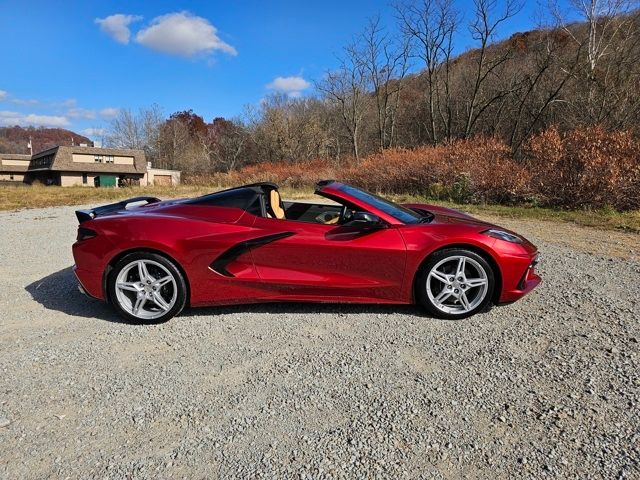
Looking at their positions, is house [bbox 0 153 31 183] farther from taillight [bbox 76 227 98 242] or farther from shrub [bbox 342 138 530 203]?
taillight [bbox 76 227 98 242]

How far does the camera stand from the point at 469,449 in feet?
6.64

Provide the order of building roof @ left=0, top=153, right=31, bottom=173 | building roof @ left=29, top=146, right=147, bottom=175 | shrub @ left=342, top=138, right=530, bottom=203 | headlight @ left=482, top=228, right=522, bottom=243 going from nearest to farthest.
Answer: headlight @ left=482, top=228, right=522, bottom=243, shrub @ left=342, top=138, right=530, bottom=203, building roof @ left=29, top=146, right=147, bottom=175, building roof @ left=0, top=153, right=31, bottom=173

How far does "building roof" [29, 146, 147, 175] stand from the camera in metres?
54.7

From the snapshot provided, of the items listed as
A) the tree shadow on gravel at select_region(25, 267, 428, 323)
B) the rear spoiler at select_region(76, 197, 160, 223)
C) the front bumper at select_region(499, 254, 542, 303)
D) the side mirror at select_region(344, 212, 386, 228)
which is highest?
the rear spoiler at select_region(76, 197, 160, 223)

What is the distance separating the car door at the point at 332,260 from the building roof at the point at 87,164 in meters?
61.7

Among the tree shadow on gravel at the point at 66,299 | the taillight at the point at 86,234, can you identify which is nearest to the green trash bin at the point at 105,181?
the tree shadow on gravel at the point at 66,299

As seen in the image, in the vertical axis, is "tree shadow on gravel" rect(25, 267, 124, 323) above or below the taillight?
below

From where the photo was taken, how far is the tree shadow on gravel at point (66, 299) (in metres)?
3.90

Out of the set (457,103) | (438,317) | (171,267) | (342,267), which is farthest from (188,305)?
(457,103)

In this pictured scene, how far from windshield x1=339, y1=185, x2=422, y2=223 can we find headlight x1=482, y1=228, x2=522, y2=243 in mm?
637

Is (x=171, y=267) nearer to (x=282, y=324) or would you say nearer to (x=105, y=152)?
(x=282, y=324)

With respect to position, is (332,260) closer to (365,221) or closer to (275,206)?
(365,221)

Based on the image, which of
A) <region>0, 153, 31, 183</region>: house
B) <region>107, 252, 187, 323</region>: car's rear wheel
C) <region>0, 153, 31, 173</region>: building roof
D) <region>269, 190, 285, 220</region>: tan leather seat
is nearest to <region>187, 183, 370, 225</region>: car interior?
<region>269, 190, 285, 220</region>: tan leather seat

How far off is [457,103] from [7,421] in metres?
40.4
